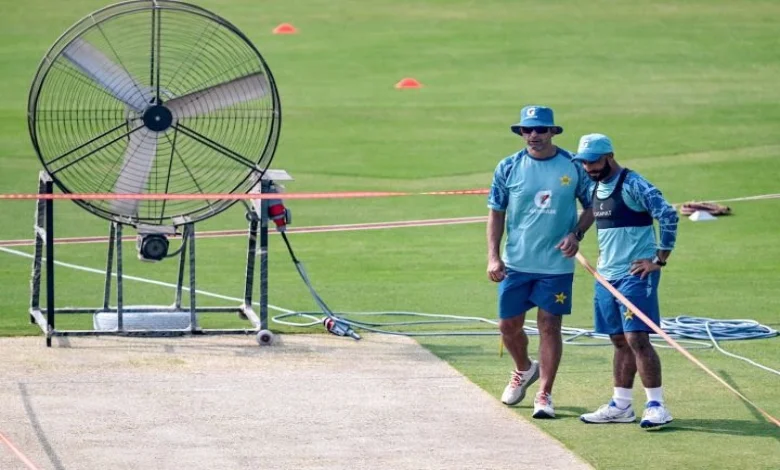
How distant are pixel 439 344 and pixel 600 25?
22.9 meters

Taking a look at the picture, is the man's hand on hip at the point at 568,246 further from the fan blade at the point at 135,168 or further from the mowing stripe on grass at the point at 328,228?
the mowing stripe on grass at the point at 328,228

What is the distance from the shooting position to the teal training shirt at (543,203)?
9500mm

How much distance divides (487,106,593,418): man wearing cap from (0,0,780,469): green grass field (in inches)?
23.7

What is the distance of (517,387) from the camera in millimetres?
9695

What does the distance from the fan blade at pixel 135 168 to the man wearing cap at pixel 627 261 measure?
3.27 metres

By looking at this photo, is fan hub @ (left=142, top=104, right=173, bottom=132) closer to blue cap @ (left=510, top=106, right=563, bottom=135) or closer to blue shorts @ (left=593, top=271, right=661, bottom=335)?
blue cap @ (left=510, top=106, right=563, bottom=135)

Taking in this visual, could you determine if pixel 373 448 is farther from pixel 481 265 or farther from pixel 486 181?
pixel 486 181

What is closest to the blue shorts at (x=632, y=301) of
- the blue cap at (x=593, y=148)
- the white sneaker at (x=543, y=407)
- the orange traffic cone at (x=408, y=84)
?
the white sneaker at (x=543, y=407)

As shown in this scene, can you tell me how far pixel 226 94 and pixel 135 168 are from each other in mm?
884

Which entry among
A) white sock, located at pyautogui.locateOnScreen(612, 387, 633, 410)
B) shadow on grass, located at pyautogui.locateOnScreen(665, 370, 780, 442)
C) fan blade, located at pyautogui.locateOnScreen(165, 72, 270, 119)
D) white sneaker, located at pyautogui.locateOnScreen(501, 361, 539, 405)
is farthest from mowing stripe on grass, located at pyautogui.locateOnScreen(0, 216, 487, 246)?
shadow on grass, located at pyautogui.locateOnScreen(665, 370, 780, 442)

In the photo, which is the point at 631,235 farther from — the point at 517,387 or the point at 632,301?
the point at 517,387

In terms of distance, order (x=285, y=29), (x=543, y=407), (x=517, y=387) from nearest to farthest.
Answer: (x=543, y=407), (x=517, y=387), (x=285, y=29)

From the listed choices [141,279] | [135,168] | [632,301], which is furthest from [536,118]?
[141,279]

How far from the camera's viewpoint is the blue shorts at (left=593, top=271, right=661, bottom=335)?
9078 mm
